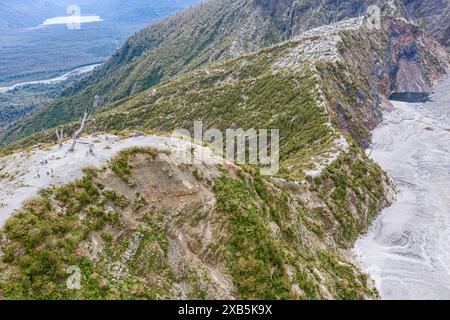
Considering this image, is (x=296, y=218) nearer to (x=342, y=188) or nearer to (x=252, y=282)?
(x=252, y=282)

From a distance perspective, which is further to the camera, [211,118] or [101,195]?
[211,118]

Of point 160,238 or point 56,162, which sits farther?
point 56,162

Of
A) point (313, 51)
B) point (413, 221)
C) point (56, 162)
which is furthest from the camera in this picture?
point (313, 51)

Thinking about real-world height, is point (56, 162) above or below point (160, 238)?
above

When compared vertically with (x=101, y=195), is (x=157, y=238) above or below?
below

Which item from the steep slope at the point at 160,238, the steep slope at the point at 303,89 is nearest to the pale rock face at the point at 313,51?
the steep slope at the point at 303,89

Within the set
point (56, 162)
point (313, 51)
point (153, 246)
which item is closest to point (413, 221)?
point (153, 246)

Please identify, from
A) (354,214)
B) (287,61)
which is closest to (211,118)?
(287,61)

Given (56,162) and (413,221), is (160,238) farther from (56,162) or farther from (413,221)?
(413,221)

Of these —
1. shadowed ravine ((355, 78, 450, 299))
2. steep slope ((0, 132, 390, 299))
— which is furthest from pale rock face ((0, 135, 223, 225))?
shadowed ravine ((355, 78, 450, 299))
